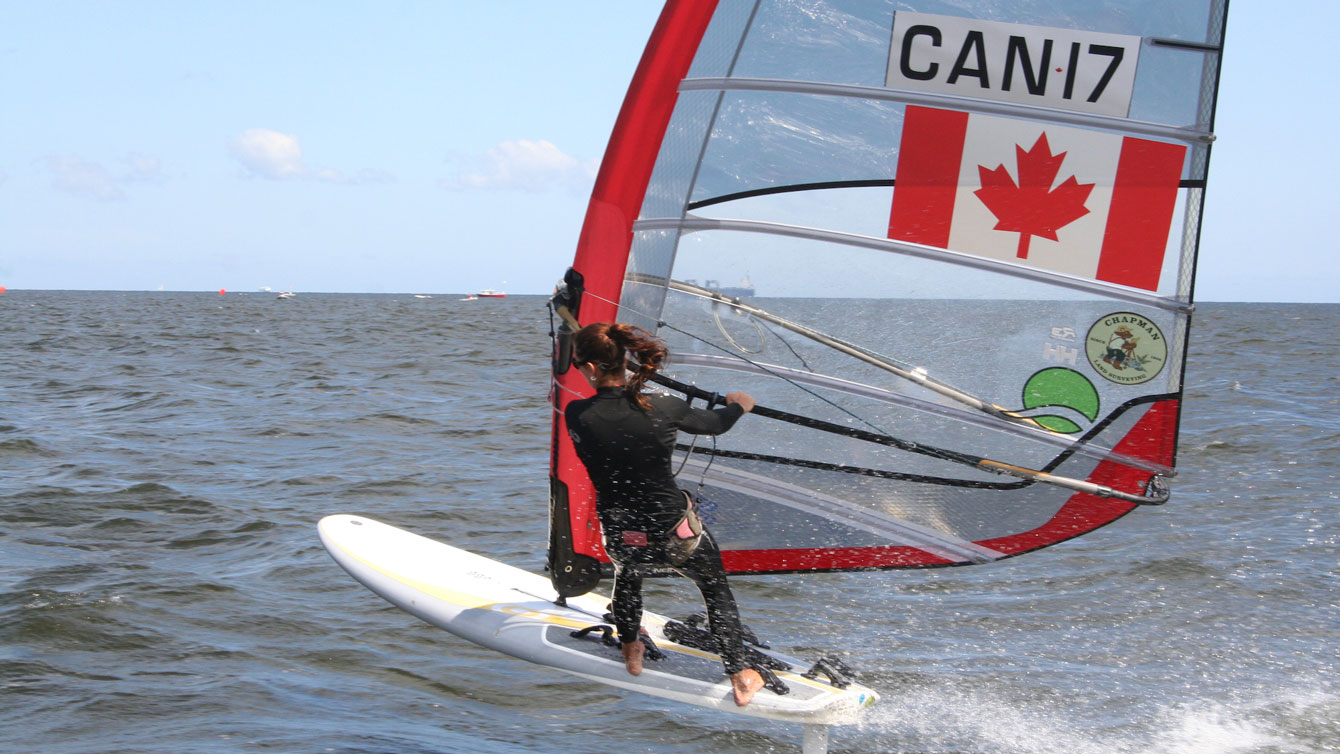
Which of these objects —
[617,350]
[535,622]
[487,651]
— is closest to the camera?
[617,350]

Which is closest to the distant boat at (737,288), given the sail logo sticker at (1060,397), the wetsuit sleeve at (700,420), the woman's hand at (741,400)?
the woman's hand at (741,400)

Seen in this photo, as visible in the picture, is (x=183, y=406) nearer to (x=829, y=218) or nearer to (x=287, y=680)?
(x=287, y=680)

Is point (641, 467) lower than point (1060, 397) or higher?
lower

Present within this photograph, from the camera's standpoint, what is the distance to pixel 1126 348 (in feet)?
11.1

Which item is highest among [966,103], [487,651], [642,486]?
[966,103]

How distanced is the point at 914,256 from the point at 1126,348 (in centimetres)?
70

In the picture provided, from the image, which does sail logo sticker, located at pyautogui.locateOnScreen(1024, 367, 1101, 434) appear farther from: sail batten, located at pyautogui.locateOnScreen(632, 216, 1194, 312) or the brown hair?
the brown hair

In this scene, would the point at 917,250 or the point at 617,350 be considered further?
the point at 917,250

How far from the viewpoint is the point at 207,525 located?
22.0ft

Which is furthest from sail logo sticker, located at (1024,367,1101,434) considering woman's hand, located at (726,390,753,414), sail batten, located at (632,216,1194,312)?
woman's hand, located at (726,390,753,414)

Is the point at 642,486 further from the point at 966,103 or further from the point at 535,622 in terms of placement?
the point at 966,103

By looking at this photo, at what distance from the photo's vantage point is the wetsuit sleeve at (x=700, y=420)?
322 centimetres

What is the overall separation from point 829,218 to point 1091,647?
281 centimetres

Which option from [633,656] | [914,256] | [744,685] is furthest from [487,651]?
[914,256]
